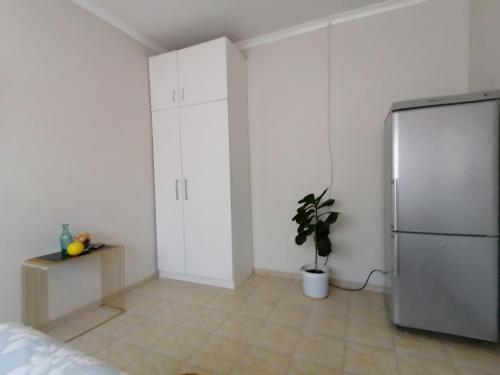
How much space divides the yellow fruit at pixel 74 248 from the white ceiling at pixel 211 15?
1.95 m

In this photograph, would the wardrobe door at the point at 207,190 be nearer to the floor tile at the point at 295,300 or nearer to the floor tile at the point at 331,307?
the floor tile at the point at 295,300

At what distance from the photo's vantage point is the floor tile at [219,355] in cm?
148

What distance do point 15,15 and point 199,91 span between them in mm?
1350

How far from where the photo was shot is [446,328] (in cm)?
157

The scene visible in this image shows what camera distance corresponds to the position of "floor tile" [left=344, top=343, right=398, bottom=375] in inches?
55.8

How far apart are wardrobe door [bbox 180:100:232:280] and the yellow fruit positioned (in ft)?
3.18

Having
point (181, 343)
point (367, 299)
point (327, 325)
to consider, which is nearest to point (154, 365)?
point (181, 343)

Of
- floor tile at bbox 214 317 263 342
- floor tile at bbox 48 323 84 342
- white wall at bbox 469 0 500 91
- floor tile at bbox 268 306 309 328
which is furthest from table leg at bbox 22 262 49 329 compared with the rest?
white wall at bbox 469 0 500 91

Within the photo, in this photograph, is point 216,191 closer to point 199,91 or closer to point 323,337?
point 199,91

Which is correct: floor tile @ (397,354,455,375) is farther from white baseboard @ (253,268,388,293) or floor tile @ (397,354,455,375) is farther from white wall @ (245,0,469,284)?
white wall @ (245,0,469,284)

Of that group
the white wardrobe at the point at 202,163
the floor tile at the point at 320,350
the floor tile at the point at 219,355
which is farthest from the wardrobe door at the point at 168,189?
the floor tile at the point at 320,350

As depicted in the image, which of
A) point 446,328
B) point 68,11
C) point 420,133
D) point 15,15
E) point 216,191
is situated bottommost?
point 446,328

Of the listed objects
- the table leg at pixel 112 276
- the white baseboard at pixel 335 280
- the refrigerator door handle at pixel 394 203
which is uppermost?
the refrigerator door handle at pixel 394 203

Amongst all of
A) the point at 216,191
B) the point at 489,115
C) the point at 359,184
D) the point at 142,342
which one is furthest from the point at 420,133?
the point at 142,342
